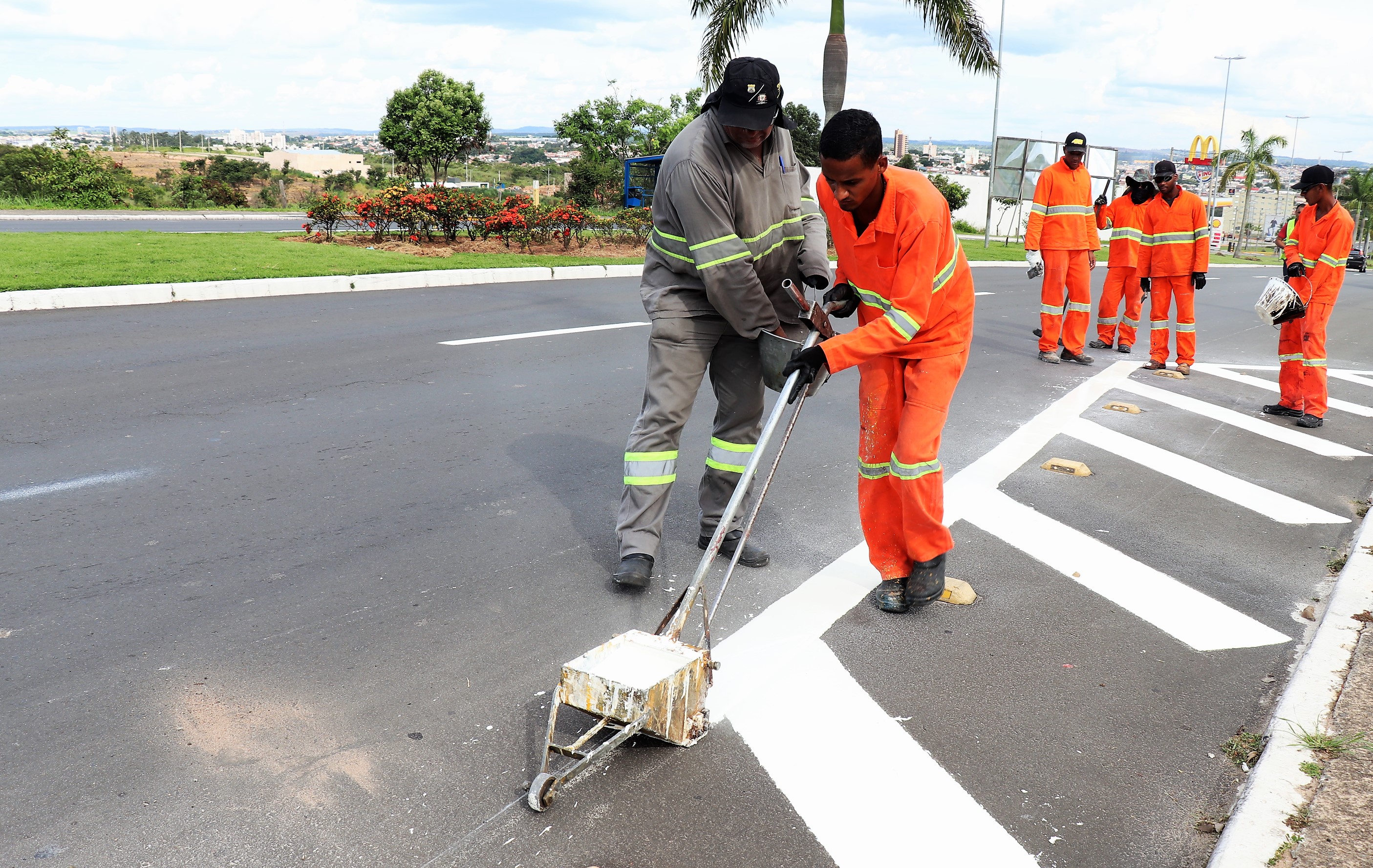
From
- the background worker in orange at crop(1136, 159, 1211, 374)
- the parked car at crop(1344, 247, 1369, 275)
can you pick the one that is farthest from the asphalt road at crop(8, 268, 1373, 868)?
the background worker in orange at crop(1136, 159, 1211, 374)

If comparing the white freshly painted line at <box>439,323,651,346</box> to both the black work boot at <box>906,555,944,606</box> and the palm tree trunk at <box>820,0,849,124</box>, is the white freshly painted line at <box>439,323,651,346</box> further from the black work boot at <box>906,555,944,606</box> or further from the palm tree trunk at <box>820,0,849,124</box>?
the palm tree trunk at <box>820,0,849,124</box>

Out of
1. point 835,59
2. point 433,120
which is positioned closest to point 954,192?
point 433,120

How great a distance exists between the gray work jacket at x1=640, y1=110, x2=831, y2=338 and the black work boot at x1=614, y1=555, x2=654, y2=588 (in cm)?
93

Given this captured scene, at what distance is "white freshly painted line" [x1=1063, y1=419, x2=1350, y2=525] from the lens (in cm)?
522

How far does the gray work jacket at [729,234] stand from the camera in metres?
3.62

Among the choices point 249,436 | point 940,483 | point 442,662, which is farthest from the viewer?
point 249,436

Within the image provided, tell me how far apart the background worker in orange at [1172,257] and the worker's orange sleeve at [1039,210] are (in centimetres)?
88

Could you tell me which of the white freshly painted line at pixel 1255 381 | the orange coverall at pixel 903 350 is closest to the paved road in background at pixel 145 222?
the white freshly painted line at pixel 1255 381

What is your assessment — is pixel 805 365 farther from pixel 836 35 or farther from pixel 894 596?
pixel 836 35

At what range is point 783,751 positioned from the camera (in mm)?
2799

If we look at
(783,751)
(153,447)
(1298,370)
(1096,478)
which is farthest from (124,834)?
(1298,370)

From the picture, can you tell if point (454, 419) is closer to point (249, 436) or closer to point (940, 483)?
point (249, 436)

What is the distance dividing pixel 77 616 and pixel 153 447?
2146 millimetres

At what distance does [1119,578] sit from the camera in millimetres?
4227
